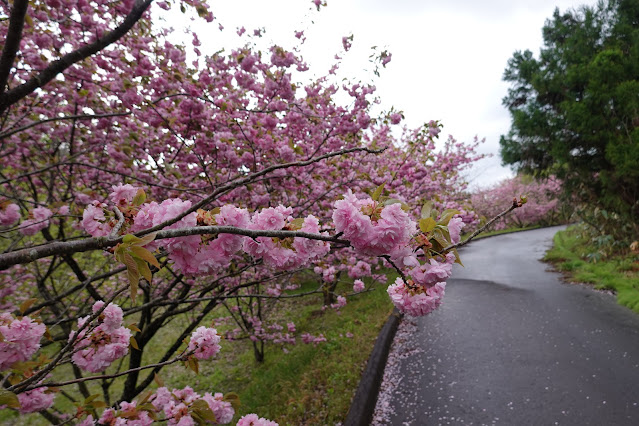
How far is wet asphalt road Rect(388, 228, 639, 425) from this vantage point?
352cm

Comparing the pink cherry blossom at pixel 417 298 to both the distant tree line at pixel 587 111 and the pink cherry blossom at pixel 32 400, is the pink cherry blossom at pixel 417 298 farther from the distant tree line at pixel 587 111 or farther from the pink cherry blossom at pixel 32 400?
the distant tree line at pixel 587 111

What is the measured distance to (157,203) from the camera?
1466 mm

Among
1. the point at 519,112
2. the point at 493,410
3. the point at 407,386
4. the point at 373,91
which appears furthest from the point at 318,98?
the point at 519,112

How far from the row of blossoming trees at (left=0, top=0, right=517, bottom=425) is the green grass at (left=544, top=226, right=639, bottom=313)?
464cm

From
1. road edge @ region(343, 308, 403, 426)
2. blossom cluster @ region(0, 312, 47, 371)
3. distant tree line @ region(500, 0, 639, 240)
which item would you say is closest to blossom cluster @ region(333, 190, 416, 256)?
blossom cluster @ region(0, 312, 47, 371)

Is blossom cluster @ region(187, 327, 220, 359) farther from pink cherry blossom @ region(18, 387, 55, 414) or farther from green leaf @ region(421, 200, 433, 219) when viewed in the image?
green leaf @ region(421, 200, 433, 219)

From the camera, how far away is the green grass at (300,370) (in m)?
4.09

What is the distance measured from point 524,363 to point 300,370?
133 inches

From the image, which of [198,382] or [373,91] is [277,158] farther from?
[198,382]

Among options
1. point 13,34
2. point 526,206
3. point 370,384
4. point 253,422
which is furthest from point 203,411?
point 526,206

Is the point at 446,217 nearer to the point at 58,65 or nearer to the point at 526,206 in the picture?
the point at 58,65

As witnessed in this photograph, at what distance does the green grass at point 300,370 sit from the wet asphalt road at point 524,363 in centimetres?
75

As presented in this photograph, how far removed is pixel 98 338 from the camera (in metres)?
1.85

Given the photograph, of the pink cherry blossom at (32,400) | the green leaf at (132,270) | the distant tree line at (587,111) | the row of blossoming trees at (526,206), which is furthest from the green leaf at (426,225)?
the row of blossoming trees at (526,206)
